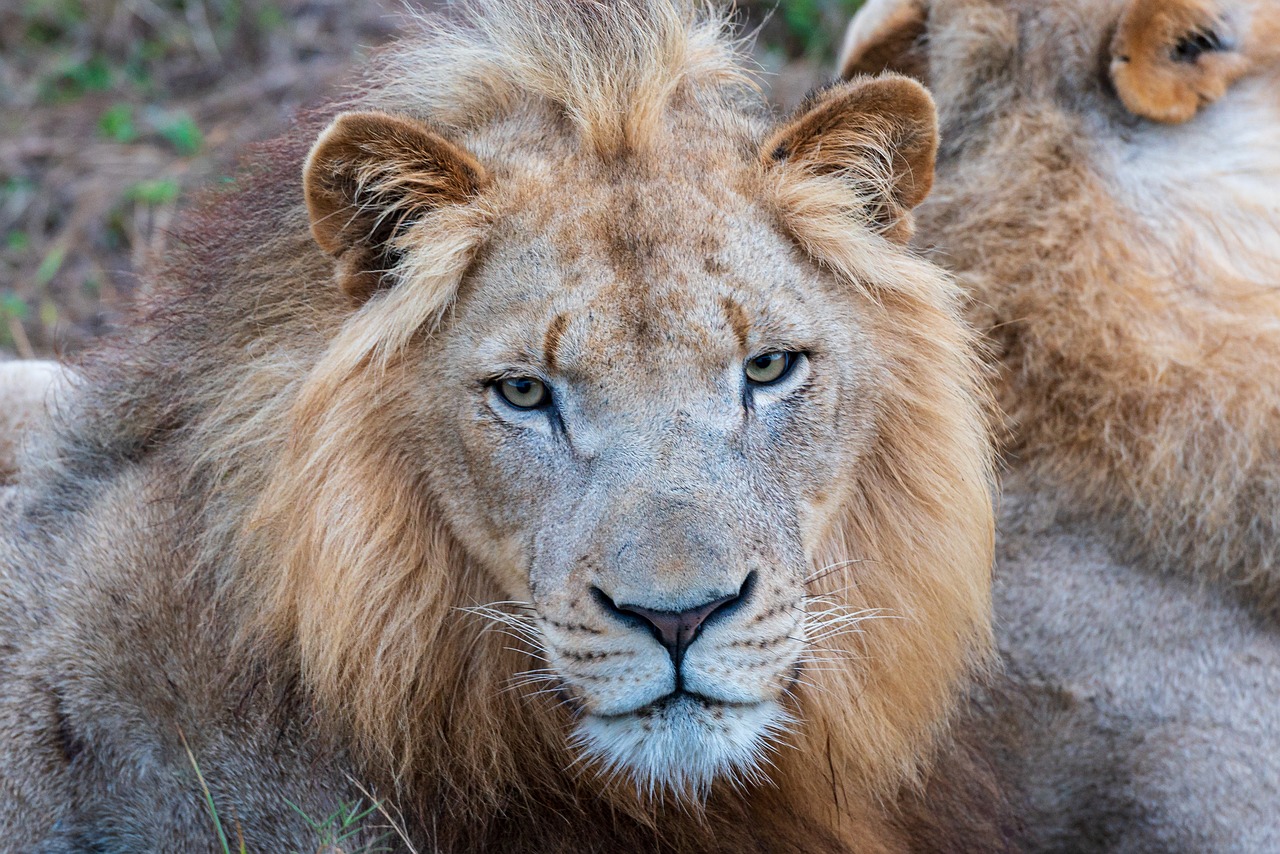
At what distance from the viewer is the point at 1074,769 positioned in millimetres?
3785

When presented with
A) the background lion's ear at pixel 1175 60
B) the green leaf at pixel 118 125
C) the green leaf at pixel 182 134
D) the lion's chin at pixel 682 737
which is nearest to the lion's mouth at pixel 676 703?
the lion's chin at pixel 682 737

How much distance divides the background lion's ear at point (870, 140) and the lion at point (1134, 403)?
2.98ft

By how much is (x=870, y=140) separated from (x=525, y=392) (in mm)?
828

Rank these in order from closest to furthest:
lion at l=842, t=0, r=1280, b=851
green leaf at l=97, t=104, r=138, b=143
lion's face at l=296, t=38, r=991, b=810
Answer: lion's face at l=296, t=38, r=991, b=810
lion at l=842, t=0, r=1280, b=851
green leaf at l=97, t=104, r=138, b=143

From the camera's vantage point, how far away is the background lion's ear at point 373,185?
2695 millimetres

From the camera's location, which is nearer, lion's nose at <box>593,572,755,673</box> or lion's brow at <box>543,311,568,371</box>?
lion's nose at <box>593,572,755,673</box>

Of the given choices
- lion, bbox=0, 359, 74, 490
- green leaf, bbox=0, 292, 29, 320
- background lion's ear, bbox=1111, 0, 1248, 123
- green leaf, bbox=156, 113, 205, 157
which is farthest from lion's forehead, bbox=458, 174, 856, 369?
green leaf, bbox=156, 113, 205, 157

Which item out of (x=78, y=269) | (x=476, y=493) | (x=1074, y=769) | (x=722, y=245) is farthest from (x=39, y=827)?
(x=78, y=269)

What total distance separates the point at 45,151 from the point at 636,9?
16.6 feet

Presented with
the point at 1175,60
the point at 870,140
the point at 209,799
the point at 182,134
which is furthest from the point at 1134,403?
the point at 182,134

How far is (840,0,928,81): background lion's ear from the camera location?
4.25 m

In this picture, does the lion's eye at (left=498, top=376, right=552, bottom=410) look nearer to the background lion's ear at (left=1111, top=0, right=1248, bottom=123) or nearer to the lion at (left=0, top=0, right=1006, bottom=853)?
the lion at (left=0, top=0, right=1006, bottom=853)

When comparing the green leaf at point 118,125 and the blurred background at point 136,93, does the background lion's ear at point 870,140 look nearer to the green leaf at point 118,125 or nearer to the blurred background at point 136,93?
the blurred background at point 136,93

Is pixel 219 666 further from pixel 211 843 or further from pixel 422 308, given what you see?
pixel 422 308
